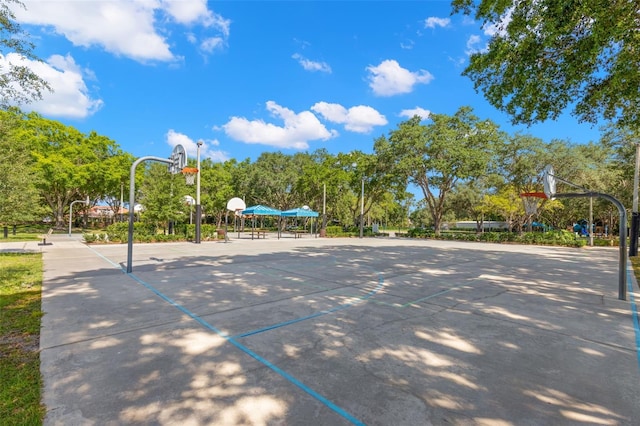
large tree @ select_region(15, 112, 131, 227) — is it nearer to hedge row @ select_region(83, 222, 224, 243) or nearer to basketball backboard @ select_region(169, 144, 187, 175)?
hedge row @ select_region(83, 222, 224, 243)

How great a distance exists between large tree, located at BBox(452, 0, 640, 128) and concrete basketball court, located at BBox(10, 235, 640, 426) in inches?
226

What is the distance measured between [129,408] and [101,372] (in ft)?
3.03

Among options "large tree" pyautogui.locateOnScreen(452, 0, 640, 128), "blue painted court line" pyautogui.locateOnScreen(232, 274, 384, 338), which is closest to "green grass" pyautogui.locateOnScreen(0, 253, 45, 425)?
"blue painted court line" pyautogui.locateOnScreen(232, 274, 384, 338)

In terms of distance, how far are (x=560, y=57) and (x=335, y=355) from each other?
34.6 feet

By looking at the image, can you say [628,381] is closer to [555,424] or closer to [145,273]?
[555,424]

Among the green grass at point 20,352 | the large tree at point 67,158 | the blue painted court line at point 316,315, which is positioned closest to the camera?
the green grass at point 20,352

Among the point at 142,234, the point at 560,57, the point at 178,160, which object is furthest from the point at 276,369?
the point at 142,234

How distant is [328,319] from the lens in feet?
17.0

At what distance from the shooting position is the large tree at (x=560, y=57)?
23.3 feet

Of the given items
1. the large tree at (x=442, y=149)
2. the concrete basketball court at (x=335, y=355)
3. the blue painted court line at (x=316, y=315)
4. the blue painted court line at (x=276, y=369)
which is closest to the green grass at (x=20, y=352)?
the concrete basketball court at (x=335, y=355)

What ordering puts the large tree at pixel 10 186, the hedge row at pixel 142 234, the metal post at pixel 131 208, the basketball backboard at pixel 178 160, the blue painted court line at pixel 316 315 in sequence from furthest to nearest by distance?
the hedge row at pixel 142 234 → the large tree at pixel 10 186 → the basketball backboard at pixel 178 160 → the metal post at pixel 131 208 → the blue painted court line at pixel 316 315

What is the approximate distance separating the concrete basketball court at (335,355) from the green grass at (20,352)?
0.44 ft

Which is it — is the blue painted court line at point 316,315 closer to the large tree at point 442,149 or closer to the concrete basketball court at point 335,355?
the concrete basketball court at point 335,355

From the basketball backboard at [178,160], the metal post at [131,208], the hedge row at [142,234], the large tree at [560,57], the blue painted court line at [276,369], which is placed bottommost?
the blue painted court line at [276,369]
